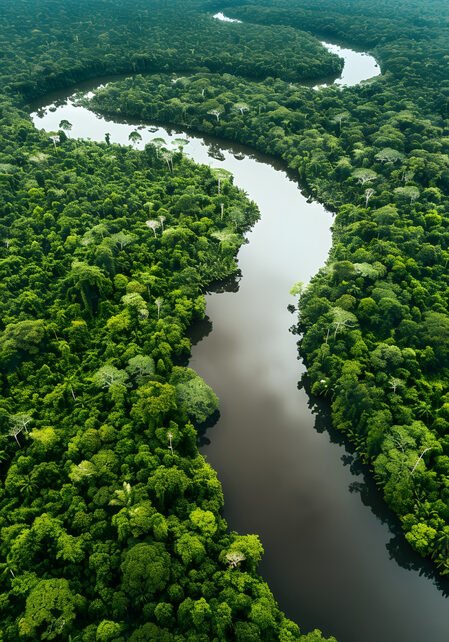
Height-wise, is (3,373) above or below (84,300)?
below

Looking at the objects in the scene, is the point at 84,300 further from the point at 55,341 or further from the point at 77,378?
the point at 77,378

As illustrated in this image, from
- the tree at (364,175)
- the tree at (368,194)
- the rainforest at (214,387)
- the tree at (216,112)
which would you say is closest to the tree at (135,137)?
the rainforest at (214,387)

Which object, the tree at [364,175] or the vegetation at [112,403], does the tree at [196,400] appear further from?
the tree at [364,175]

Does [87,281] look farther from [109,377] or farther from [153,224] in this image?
[153,224]

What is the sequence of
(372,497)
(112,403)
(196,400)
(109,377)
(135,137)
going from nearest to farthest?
(372,497) → (112,403) → (196,400) → (109,377) → (135,137)

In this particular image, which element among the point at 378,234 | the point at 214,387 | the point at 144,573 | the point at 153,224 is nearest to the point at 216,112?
the point at 153,224

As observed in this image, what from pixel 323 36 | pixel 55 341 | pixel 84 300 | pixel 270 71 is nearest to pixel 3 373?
pixel 55 341
